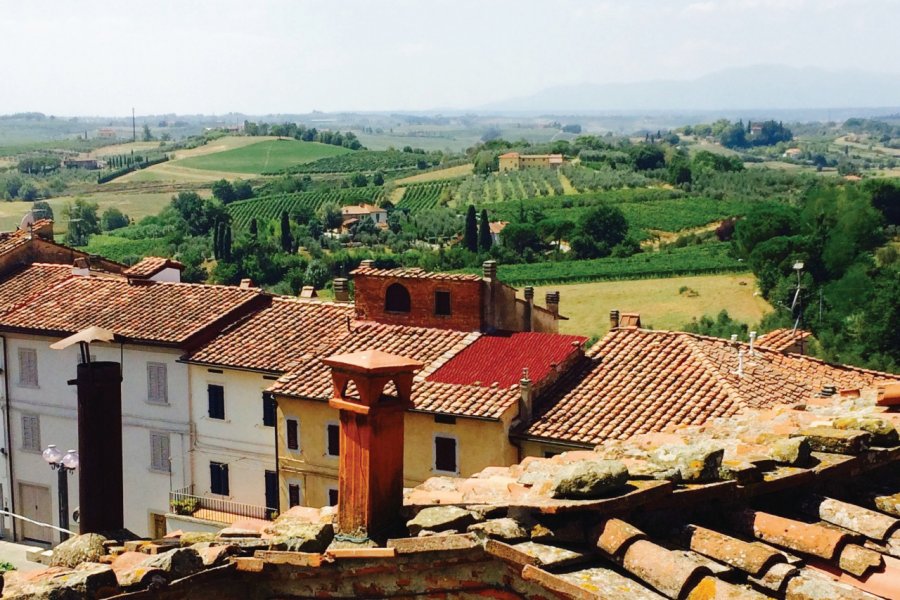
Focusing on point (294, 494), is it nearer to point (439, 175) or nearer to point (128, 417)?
point (128, 417)

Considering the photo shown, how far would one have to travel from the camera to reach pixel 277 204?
464 feet

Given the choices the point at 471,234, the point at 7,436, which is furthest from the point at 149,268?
the point at 471,234

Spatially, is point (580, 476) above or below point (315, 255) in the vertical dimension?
above

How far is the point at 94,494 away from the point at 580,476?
536 centimetres

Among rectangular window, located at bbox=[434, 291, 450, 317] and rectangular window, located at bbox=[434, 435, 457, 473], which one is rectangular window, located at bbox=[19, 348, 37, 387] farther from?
rectangular window, located at bbox=[434, 435, 457, 473]

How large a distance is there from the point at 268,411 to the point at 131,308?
5.62 metres

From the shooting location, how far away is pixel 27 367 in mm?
28125

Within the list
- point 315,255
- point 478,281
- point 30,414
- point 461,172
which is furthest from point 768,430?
point 461,172

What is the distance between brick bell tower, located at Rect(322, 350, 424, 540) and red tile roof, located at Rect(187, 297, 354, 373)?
18.2 metres

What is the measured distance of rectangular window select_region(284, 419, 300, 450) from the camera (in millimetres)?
23672

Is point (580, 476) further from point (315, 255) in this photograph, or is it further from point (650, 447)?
point (315, 255)

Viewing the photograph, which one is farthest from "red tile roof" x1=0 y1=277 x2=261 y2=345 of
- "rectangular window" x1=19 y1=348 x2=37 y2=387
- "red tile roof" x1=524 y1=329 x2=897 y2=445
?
"red tile roof" x1=524 y1=329 x2=897 y2=445

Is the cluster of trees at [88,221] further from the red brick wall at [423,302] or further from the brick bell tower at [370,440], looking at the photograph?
the brick bell tower at [370,440]

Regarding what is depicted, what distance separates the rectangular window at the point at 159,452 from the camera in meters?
26.8
